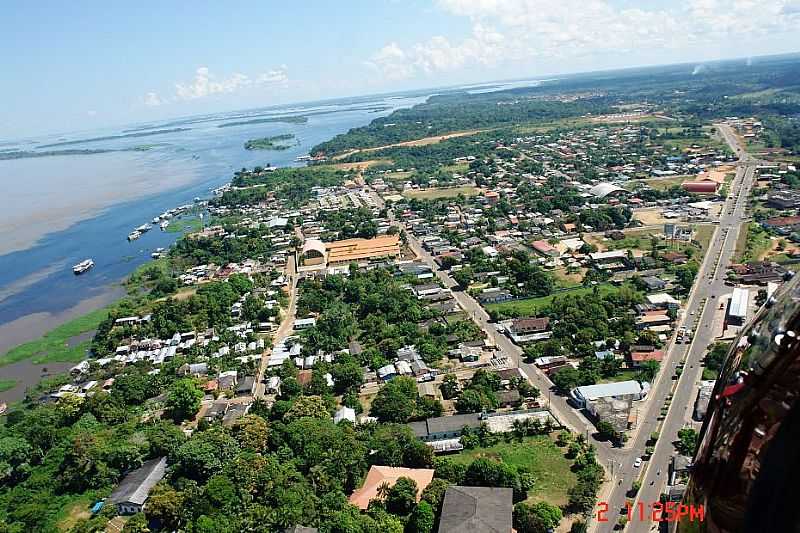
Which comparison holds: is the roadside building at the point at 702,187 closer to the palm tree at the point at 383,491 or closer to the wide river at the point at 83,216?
the palm tree at the point at 383,491

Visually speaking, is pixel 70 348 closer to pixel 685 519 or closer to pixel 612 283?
pixel 612 283

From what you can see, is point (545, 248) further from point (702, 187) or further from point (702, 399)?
point (702, 187)

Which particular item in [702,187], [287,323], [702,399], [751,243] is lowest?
[287,323]

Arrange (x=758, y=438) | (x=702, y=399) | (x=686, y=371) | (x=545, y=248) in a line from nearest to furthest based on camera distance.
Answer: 1. (x=758, y=438)
2. (x=702, y=399)
3. (x=686, y=371)
4. (x=545, y=248)

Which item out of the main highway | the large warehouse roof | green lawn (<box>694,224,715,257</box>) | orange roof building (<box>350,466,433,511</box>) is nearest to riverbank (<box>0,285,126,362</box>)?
orange roof building (<box>350,466,433,511</box>)

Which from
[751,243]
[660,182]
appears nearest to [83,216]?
[660,182]

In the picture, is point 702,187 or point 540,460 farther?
point 702,187
